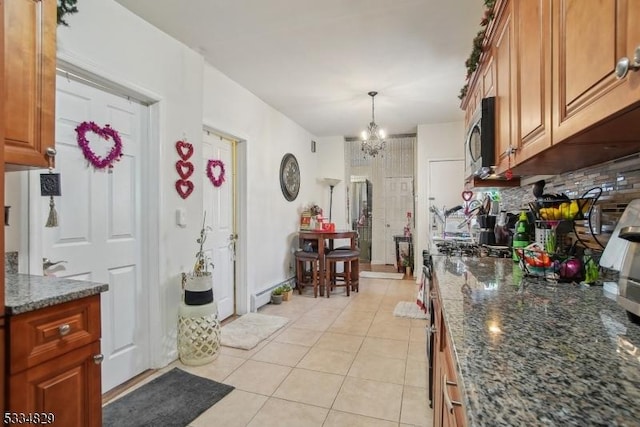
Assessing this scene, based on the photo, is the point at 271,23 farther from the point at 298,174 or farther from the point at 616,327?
the point at 298,174

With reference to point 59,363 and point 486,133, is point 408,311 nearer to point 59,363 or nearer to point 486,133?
point 486,133

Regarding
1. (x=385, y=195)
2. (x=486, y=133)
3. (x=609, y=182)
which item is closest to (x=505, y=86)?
(x=486, y=133)

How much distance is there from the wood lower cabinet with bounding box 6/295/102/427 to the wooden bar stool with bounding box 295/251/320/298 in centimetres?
317

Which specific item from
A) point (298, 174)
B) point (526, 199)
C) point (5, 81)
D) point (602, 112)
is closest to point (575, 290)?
point (602, 112)

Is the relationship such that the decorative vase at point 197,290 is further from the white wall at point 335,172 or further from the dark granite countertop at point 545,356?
the white wall at point 335,172

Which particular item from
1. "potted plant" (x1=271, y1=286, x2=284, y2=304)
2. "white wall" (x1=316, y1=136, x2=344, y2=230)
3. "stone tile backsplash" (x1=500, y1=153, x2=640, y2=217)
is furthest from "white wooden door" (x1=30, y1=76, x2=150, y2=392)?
"white wall" (x1=316, y1=136, x2=344, y2=230)

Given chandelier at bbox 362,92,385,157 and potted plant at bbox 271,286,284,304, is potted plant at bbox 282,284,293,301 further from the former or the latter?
chandelier at bbox 362,92,385,157

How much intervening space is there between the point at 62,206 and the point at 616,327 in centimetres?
253

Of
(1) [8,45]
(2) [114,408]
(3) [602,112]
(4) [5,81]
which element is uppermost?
(1) [8,45]

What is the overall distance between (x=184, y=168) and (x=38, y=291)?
1494 millimetres

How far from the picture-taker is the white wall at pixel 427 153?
198 inches

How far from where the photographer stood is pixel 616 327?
0.85 metres

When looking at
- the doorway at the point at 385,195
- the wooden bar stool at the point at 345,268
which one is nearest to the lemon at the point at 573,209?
the wooden bar stool at the point at 345,268

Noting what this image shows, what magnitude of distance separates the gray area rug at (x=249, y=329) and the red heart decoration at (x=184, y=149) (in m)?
1.65
